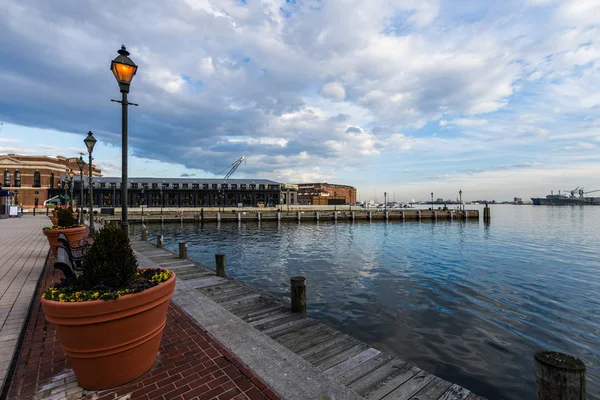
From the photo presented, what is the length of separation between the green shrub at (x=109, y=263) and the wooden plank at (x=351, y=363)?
329cm

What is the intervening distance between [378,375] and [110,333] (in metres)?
3.89

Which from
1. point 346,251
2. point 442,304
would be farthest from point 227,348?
point 346,251

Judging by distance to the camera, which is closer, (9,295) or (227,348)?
(227,348)

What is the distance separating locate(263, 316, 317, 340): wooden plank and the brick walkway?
1.39m

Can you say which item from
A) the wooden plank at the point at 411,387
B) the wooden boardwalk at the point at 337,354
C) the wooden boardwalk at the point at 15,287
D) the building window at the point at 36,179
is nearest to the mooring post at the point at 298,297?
the wooden boardwalk at the point at 337,354

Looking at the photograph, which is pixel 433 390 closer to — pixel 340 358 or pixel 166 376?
pixel 340 358

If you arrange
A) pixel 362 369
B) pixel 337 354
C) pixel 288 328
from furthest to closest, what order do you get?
pixel 288 328 < pixel 337 354 < pixel 362 369

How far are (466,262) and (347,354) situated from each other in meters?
16.6

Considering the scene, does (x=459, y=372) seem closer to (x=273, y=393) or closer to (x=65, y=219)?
(x=273, y=393)

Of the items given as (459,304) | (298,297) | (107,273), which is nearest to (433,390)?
(298,297)

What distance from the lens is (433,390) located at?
13.9 ft

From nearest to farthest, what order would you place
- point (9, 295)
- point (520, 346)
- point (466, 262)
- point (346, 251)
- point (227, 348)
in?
1. point (227, 348)
2. point (9, 295)
3. point (520, 346)
4. point (466, 262)
5. point (346, 251)

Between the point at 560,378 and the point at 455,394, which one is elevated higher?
the point at 560,378

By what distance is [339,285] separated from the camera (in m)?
12.4
